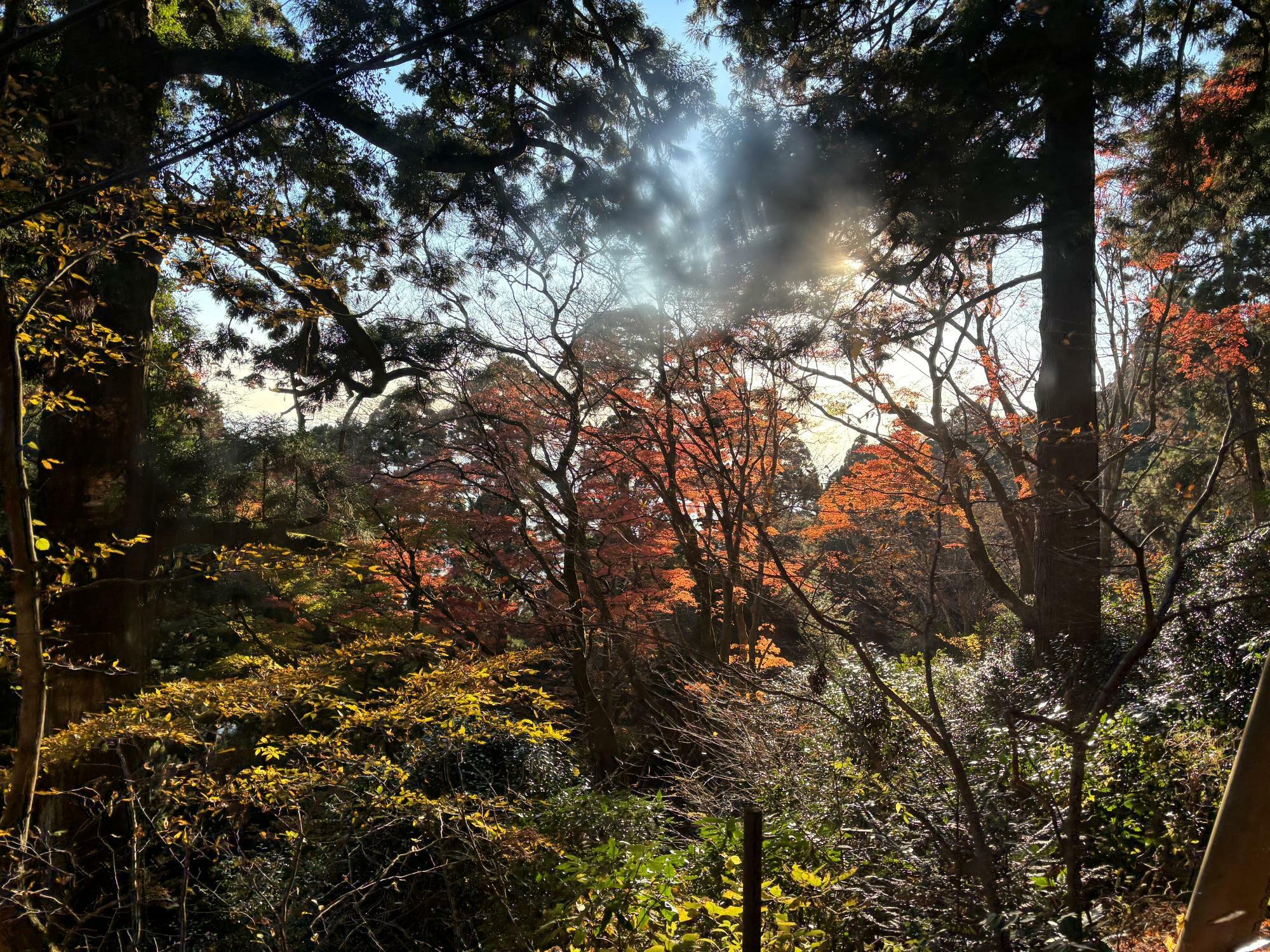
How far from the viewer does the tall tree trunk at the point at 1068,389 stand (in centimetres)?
589

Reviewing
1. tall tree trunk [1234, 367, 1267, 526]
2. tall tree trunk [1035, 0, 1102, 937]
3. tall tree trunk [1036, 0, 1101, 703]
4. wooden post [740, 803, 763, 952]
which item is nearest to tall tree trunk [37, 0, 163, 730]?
wooden post [740, 803, 763, 952]

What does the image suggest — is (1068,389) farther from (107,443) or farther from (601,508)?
(107,443)

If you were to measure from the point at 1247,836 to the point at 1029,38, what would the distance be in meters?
5.20

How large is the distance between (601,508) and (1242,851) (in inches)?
273

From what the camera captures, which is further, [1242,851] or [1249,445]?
[1249,445]

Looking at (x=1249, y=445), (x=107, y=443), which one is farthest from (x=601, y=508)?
(x=1249, y=445)

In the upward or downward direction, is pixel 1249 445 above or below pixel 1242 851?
above

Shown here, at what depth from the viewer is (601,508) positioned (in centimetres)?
840

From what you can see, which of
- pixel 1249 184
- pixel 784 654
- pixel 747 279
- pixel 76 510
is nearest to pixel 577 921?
pixel 747 279

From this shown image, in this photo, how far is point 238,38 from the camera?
6.43 metres

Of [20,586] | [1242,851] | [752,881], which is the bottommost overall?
[752,881]

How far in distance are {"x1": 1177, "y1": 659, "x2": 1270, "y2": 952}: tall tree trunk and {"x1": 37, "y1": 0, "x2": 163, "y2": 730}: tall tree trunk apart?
6227 mm

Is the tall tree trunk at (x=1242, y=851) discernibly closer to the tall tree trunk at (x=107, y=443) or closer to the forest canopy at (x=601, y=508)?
the forest canopy at (x=601, y=508)

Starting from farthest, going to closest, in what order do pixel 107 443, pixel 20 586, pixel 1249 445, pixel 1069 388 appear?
pixel 1249 445 → pixel 1069 388 → pixel 107 443 → pixel 20 586
